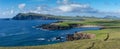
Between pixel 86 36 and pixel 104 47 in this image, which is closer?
pixel 104 47

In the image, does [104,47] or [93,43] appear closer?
[104,47]

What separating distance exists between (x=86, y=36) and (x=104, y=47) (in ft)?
189

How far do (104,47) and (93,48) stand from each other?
4.78m

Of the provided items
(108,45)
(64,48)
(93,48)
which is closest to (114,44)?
(108,45)

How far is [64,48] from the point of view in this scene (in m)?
114

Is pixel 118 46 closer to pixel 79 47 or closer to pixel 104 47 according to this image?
pixel 104 47

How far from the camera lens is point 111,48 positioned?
112m

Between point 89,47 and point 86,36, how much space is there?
5688 cm

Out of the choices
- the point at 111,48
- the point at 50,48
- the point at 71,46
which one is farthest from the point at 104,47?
the point at 50,48

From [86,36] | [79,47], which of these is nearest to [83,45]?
[79,47]

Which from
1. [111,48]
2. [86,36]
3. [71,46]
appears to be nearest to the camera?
[111,48]

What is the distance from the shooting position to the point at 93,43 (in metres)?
125

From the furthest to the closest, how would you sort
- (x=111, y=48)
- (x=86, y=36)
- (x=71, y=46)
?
1. (x=86, y=36)
2. (x=71, y=46)
3. (x=111, y=48)

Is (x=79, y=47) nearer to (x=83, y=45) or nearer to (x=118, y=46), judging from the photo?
(x=83, y=45)
